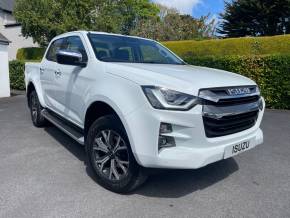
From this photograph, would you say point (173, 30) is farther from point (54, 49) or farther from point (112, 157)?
point (112, 157)

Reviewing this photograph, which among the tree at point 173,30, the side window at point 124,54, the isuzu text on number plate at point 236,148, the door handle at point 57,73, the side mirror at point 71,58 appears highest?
the tree at point 173,30

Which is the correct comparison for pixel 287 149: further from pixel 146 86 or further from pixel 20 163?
pixel 20 163

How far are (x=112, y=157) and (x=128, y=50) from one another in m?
1.70

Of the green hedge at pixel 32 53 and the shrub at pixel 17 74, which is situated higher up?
the green hedge at pixel 32 53

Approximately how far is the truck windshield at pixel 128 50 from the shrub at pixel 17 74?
37.9ft

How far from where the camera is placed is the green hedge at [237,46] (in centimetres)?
1464

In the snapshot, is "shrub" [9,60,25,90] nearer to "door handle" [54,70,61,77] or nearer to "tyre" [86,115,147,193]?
"door handle" [54,70,61,77]

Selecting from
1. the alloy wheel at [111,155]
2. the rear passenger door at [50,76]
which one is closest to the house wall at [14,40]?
the rear passenger door at [50,76]

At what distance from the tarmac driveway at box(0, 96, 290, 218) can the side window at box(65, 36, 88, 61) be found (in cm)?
→ 159

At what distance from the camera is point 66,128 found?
4.72 meters

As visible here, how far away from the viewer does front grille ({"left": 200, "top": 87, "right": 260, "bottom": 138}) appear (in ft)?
10.3

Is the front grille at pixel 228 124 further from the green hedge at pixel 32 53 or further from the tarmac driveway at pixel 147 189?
the green hedge at pixel 32 53

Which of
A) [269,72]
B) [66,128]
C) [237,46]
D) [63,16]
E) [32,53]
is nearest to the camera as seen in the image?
[66,128]

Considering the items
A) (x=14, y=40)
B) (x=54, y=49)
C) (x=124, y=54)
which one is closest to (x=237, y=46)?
(x=54, y=49)
